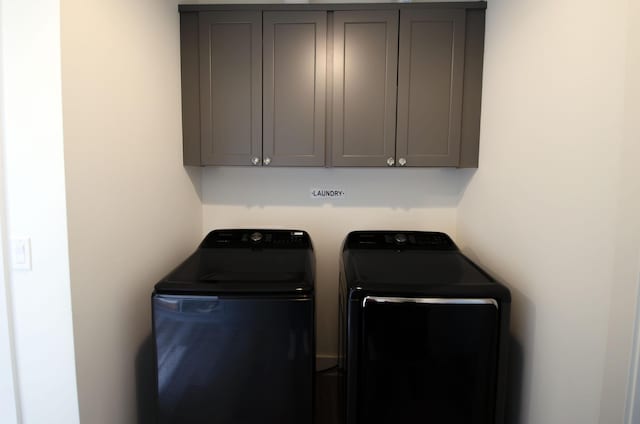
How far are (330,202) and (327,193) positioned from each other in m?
0.06

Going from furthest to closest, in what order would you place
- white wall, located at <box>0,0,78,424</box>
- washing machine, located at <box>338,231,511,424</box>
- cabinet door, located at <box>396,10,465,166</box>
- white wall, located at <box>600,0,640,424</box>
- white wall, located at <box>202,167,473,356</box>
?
white wall, located at <box>202,167,473,356</box> → cabinet door, located at <box>396,10,465,166</box> → washing machine, located at <box>338,231,511,424</box> → white wall, located at <box>0,0,78,424</box> → white wall, located at <box>600,0,640,424</box>

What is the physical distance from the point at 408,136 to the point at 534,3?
737 mm

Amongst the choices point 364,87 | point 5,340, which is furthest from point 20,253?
point 364,87

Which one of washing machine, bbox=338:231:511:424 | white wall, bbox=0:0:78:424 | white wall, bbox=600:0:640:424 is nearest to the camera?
white wall, bbox=600:0:640:424

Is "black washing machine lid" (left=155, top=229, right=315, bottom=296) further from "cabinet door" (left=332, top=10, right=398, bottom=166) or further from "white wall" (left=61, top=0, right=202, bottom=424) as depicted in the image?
"cabinet door" (left=332, top=10, right=398, bottom=166)

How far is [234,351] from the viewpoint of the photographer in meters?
1.16

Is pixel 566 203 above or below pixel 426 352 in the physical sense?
above

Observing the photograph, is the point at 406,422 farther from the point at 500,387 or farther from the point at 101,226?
the point at 101,226

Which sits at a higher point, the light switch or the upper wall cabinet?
the upper wall cabinet

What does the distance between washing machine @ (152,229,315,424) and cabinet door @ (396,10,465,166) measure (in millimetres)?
1052

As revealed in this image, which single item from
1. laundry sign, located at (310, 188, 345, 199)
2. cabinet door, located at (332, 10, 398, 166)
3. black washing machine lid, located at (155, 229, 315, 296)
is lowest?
black washing machine lid, located at (155, 229, 315, 296)

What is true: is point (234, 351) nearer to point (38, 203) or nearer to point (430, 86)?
point (38, 203)

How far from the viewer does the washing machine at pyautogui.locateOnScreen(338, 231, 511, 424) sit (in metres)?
1.12

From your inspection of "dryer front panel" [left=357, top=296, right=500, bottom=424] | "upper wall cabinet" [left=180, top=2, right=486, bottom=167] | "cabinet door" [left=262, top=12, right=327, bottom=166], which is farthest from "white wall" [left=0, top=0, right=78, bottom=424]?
"dryer front panel" [left=357, top=296, right=500, bottom=424]
